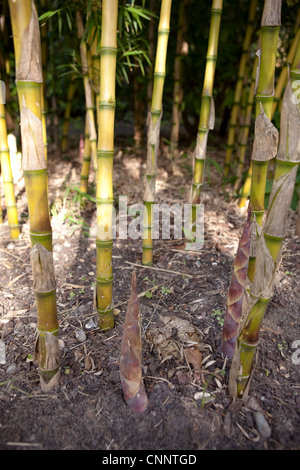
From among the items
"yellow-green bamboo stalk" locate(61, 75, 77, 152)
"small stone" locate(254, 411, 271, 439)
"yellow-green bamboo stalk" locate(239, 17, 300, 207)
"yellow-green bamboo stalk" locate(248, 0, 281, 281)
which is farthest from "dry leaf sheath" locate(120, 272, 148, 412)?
"yellow-green bamboo stalk" locate(61, 75, 77, 152)

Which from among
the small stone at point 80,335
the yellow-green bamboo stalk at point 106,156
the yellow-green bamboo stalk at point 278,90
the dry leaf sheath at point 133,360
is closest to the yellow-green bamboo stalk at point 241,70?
the yellow-green bamboo stalk at point 278,90

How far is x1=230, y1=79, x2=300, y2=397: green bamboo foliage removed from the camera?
81 centimetres

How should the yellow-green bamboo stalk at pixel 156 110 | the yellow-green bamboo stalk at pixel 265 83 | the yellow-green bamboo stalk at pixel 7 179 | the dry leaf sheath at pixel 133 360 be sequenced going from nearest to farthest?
1. the yellow-green bamboo stalk at pixel 265 83
2. the dry leaf sheath at pixel 133 360
3. the yellow-green bamboo stalk at pixel 156 110
4. the yellow-green bamboo stalk at pixel 7 179

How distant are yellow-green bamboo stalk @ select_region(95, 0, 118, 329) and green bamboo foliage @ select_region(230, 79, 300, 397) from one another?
52 centimetres

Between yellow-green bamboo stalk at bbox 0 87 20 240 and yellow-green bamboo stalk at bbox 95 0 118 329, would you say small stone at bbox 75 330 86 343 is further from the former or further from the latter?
yellow-green bamboo stalk at bbox 0 87 20 240

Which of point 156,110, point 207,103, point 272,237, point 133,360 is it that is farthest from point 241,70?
point 133,360

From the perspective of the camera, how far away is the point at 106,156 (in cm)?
121

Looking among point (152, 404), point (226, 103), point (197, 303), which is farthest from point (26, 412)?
point (226, 103)

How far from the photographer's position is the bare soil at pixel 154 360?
101cm

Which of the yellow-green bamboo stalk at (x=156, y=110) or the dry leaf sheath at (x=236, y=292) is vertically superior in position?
the yellow-green bamboo stalk at (x=156, y=110)

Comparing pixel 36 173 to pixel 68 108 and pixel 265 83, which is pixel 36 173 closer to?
pixel 265 83

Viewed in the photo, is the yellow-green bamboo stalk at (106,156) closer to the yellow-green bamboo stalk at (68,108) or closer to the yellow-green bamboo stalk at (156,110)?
the yellow-green bamboo stalk at (156,110)

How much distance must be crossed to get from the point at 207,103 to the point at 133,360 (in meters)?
1.26

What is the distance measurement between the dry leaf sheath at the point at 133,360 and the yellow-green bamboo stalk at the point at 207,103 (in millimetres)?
1015
